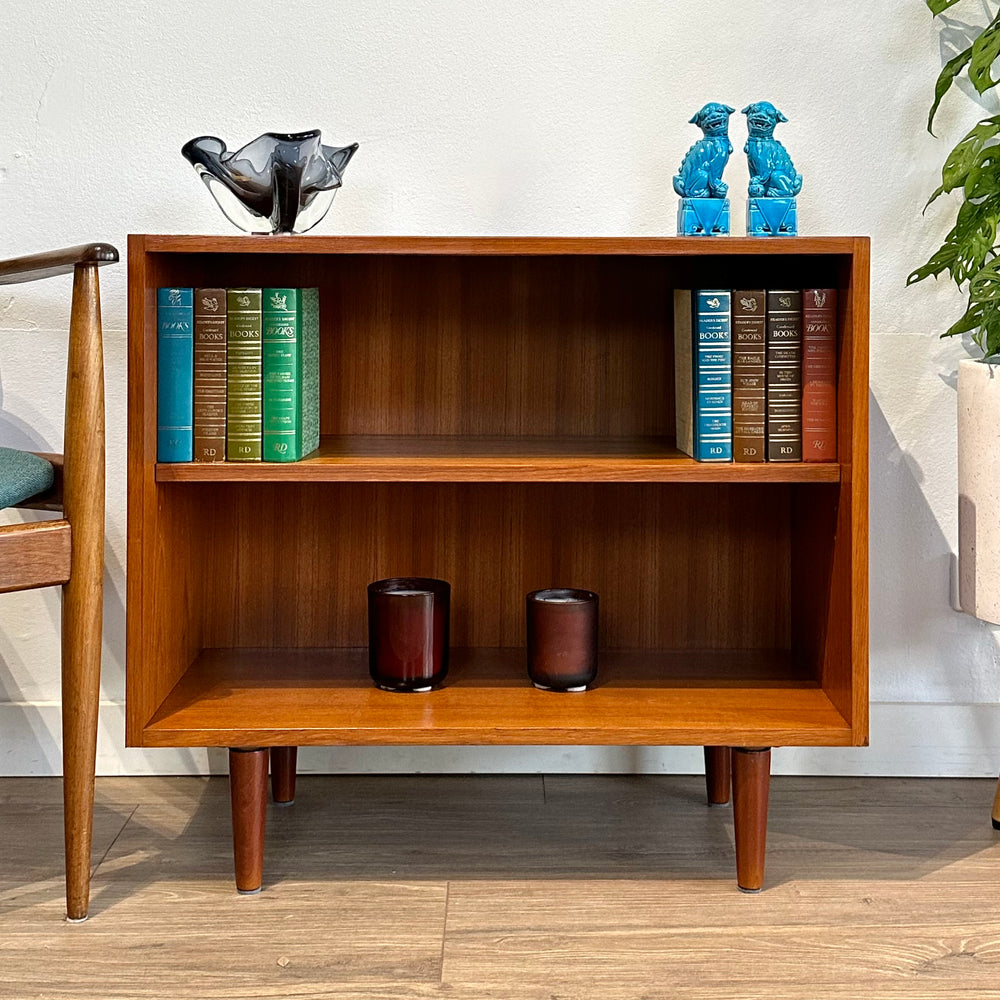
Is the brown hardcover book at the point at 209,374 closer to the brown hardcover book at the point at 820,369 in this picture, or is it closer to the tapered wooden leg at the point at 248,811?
the tapered wooden leg at the point at 248,811

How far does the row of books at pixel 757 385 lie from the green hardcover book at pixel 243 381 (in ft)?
1.66

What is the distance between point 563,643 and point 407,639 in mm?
189

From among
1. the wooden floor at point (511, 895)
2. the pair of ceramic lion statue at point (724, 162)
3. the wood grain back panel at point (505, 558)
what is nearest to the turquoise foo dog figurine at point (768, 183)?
the pair of ceramic lion statue at point (724, 162)

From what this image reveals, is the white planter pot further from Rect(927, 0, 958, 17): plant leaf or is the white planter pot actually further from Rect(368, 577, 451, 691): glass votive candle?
Rect(368, 577, 451, 691): glass votive candle

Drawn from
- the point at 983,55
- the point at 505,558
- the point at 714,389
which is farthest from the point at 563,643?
the point at 983,55

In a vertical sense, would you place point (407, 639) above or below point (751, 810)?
above

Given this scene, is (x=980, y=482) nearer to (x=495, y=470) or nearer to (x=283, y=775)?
(x=495, y=470)

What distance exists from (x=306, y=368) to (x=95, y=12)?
0.64 metres

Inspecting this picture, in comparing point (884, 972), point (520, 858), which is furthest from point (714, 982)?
point (520, 858)

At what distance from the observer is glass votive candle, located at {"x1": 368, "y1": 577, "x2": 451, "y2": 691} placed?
137cm

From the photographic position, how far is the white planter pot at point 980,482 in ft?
4.50

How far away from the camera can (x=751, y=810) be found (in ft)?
4.15

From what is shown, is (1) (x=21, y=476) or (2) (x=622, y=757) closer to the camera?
(1) (x=21, y=476)

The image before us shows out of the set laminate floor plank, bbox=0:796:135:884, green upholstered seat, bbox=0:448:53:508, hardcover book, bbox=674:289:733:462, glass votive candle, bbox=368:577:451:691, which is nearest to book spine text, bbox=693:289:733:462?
hardcover book, bbox=674:289:733:462
